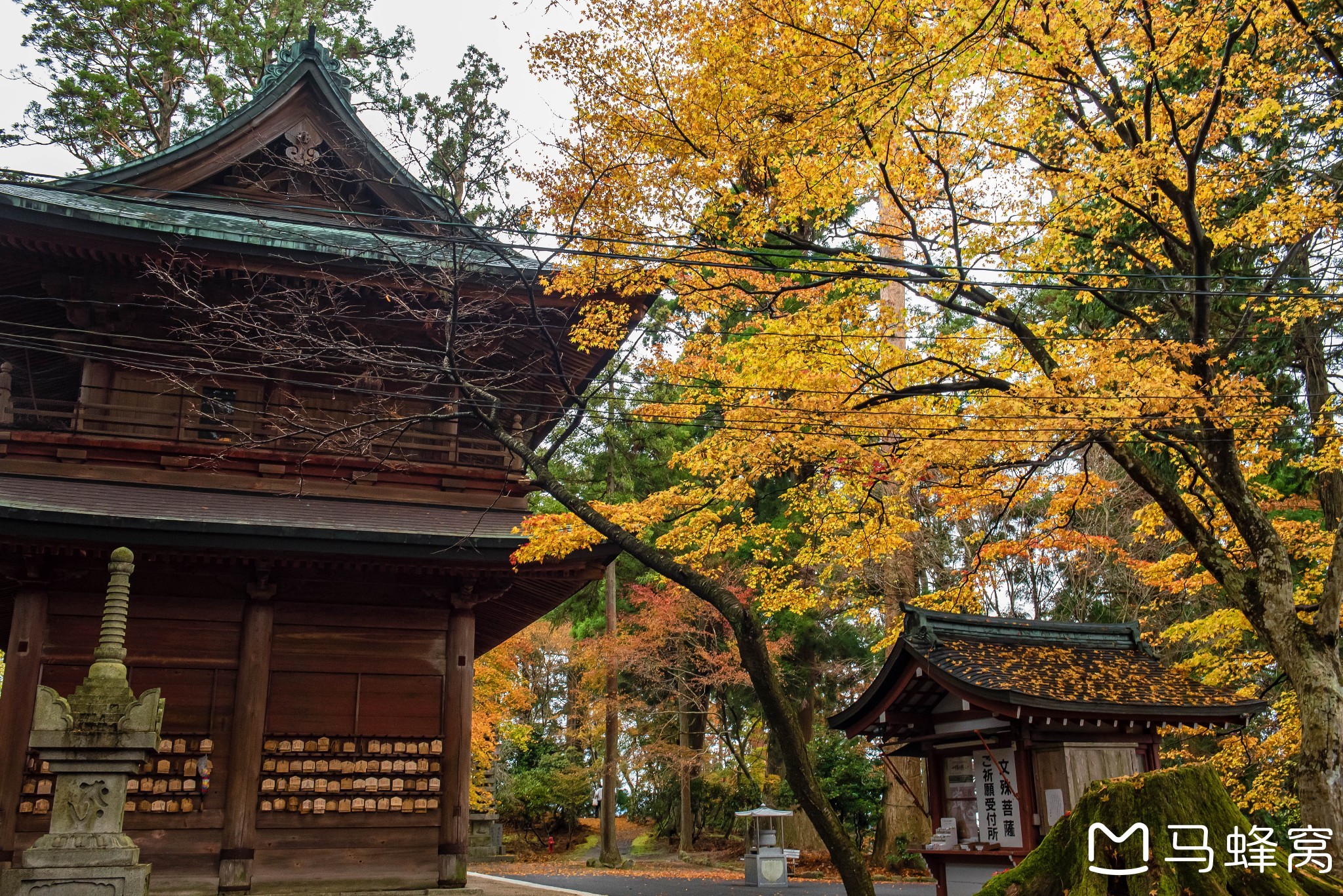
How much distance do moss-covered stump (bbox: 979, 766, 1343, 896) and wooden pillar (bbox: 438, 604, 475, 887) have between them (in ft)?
29.3

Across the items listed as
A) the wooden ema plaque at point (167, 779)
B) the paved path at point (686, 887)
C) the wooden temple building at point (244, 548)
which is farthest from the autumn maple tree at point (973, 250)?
the paved path at point (686, 887)

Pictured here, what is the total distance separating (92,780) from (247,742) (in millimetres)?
2059

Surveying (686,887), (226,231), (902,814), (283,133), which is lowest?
(686,887)

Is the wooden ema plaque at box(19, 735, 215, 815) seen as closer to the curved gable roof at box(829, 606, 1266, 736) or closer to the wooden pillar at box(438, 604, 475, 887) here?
the wooden pillar at box(438, 604, 475, 887)

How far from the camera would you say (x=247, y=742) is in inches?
467

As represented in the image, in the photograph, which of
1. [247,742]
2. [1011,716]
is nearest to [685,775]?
[1011,716]

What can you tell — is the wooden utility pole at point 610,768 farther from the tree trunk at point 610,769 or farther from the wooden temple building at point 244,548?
the wooden temple building at point 244,548

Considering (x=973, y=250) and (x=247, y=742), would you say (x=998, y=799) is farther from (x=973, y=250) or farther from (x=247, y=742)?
(x=247, y=742)

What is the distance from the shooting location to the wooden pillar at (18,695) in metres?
10.9

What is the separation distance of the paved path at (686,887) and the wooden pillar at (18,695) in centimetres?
1062

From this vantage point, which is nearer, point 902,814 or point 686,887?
point 686,887

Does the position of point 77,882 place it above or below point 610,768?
below

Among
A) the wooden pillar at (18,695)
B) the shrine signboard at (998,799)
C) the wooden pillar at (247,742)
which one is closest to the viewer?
the wooden pillar at (18,695)

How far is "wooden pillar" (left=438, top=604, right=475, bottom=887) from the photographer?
1241 cm
